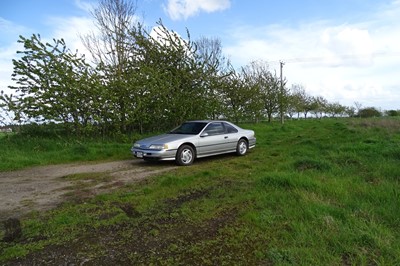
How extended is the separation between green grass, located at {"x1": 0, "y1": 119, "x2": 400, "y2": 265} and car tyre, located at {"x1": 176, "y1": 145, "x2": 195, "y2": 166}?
240cm

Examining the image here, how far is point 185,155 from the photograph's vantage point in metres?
8.56

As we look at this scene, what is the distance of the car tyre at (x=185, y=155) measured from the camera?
8.40m

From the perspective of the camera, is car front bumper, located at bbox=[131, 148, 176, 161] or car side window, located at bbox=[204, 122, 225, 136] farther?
car side window, located at bbox=[204, 122, 225, 136]

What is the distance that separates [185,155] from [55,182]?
143 inches

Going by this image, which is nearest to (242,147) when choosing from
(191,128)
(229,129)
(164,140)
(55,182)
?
(229,129)

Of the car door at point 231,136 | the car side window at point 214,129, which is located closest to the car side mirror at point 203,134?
the car side window at point 214,129

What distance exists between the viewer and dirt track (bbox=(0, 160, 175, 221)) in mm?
4983

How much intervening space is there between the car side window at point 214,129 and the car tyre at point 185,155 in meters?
0.97

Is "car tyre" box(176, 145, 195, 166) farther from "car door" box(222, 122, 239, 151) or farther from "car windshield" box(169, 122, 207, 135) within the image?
"car door" box(222, 122, 239, 151)

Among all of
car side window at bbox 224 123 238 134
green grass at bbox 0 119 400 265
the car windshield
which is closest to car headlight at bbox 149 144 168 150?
the car windshield

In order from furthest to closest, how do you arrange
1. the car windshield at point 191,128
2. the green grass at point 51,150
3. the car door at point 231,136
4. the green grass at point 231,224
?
1. the car door at point 231,136
2. the car windshield at point 191,128
3. the green grass at point 51,150
4. the green grass at point 231,224

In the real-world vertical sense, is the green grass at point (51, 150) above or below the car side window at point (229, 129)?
below

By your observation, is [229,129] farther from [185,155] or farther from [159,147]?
[159,147]

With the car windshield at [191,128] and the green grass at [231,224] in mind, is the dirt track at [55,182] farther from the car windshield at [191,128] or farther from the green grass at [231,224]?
the car windshield at [191,128]
